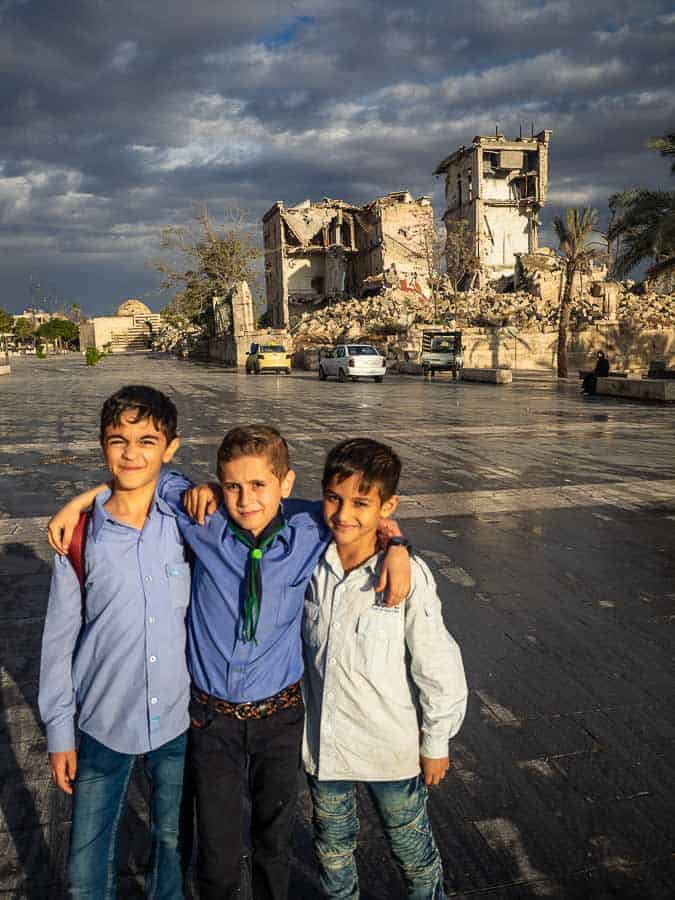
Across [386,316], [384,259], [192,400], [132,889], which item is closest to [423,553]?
[132,889]

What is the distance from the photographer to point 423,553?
5789 millimetres

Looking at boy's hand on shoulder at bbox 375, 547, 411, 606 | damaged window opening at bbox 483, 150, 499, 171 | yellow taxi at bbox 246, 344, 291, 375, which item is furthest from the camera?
damaged window opening at bbox 483, 150, 499, 171

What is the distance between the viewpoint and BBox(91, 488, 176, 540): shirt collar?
198cm

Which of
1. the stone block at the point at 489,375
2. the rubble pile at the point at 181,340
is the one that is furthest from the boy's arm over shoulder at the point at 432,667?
the rubble pile at the point at 181,340

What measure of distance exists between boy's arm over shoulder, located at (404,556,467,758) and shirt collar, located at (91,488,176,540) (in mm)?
676

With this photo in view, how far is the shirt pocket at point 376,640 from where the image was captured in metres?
1.98

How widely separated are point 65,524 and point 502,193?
242 ft

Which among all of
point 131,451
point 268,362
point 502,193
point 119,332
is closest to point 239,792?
point 131,451

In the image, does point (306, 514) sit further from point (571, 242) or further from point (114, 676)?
point (571, 242)

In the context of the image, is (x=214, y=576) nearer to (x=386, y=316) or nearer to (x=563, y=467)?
(x=563, y=467)

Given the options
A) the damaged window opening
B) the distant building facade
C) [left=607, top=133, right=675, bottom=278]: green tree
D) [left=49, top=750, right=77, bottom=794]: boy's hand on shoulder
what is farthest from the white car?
the distant building facade

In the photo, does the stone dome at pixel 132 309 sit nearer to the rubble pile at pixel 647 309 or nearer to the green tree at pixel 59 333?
the green tree at pixel 59 333

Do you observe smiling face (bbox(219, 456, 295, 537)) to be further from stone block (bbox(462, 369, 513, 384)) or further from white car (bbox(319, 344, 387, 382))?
white car (bbox(319, 344, 387, 382))

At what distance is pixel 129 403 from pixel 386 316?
4657 centimetres
